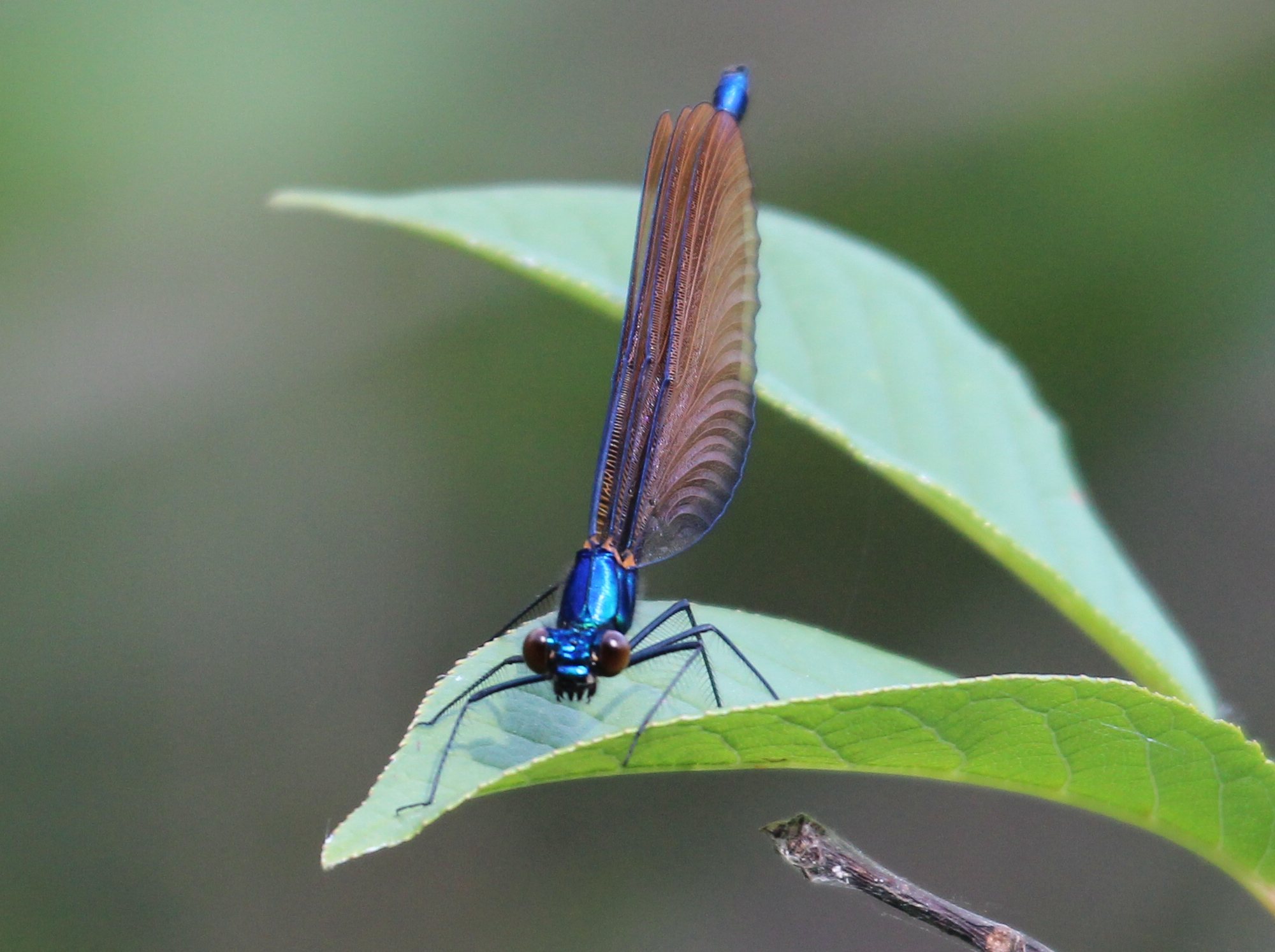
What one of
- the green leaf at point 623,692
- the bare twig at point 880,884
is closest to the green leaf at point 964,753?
the green leaf at point 623,692

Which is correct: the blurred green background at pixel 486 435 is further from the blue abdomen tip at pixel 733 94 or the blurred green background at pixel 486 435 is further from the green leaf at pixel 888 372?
the blue abdomen tip at pixel 733 94

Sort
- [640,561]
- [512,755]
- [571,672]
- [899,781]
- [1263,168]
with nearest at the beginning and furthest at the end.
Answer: [512,755], [571,672], [640,561], [1263,168], [899,781]

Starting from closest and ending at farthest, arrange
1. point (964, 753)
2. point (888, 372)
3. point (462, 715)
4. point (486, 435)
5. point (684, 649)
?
1. point (964, 753)
2. point (462, 715)
3. point (684, 649)
4. point (888, 372)
5. point (486, 435)

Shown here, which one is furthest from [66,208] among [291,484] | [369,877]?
[369,877]

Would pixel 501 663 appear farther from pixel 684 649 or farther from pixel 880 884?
pixel 880 884

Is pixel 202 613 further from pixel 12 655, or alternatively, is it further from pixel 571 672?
pixel 571 672

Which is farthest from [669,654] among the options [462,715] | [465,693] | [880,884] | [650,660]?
[880,884]
